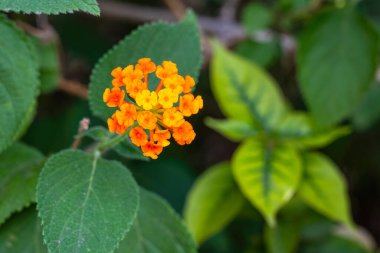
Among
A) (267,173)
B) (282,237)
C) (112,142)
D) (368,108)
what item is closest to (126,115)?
(112,142)

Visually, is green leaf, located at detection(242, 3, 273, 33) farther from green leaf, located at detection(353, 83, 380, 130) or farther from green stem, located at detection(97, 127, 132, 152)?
green stem, located at detection(97, 127, 132, 152)

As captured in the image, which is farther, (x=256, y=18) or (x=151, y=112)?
(x=256, y=18)

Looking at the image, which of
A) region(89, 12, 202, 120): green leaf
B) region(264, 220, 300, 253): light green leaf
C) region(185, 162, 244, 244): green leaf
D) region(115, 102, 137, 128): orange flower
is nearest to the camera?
region(115, 102, 137, 128): orange flower

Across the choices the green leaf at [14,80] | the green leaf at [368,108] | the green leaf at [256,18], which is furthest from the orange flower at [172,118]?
the green leaf at [368,108]

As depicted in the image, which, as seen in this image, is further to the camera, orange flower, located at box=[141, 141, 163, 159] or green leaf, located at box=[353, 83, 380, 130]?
green leaf, located at box=[353, 83, 380, 130]

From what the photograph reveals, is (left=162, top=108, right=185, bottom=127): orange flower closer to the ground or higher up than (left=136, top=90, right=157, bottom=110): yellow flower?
closer to the ground

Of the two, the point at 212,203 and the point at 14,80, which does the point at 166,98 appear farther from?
the point at 212,203

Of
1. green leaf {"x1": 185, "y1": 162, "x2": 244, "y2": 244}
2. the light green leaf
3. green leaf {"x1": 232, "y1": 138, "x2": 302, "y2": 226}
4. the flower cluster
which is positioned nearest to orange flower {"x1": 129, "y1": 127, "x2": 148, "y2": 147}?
the flower cluster
